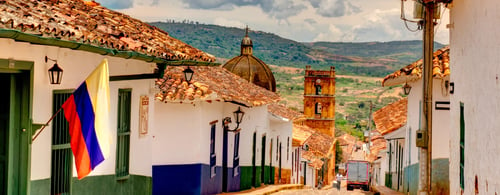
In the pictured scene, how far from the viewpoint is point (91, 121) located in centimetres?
675

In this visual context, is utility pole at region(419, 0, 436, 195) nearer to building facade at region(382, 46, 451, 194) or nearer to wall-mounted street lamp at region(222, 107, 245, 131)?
building facade at region(382, 46, 451, 194)

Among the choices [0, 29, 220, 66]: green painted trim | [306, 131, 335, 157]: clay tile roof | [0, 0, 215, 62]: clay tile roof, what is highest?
[0, 0, 215, 62]: clay tile roof

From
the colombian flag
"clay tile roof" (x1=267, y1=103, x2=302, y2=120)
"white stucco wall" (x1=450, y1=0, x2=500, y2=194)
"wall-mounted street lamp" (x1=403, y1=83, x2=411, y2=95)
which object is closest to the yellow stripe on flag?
the colombian flag

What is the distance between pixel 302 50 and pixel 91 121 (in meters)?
150

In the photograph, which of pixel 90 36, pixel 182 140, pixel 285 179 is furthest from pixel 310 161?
pixel 90 36

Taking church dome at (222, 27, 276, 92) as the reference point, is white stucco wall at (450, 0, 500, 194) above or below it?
below

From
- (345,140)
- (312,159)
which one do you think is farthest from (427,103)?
(345,140)

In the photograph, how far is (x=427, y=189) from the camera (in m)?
13.3

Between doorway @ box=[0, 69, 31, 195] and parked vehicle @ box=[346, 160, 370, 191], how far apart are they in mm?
39137

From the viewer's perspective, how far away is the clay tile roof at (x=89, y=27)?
6.73 metres

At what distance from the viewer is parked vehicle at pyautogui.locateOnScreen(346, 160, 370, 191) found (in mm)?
45281

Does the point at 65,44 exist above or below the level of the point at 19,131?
above

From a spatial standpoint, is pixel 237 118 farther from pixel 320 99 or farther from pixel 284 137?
pixel 320 99

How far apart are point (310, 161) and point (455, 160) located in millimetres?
30422
